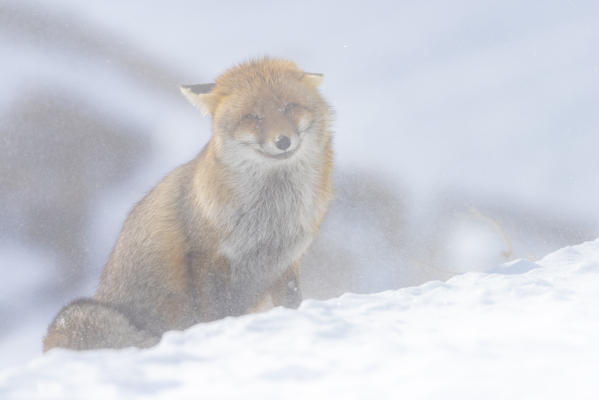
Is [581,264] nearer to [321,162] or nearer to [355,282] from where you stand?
[321,162]

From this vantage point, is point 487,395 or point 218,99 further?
point 218,99

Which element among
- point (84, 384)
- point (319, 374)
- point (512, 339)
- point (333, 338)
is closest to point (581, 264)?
point (512, 339)

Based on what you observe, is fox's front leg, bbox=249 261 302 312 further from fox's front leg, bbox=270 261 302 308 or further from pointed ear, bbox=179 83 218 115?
pointed ear, bbox=179 83 218 115

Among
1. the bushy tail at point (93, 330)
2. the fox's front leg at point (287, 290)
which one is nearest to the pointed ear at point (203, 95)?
the fox's front leg at point (287, 290)

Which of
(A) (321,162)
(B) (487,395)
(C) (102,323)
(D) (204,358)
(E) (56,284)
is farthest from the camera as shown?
(E) (56,284)

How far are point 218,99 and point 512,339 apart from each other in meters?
2.97

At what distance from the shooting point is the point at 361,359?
2336 mm

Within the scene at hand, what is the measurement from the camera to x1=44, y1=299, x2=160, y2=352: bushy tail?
382 cm

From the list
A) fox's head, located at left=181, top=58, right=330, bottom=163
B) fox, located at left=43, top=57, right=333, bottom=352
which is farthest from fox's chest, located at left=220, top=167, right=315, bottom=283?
fox's head, located at left=181, top=58, right=330, bottom=163

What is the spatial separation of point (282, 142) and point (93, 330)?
201cm

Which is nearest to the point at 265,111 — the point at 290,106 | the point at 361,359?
the point at 290,106

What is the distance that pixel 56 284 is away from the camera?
6676mm

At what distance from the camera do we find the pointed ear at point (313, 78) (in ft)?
14.6

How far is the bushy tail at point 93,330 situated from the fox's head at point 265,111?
1.53 metres
